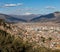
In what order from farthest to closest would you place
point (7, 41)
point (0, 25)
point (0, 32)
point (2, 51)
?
point (0, 25)
point (0, 32)
point (7, 41)
point (2, 51)

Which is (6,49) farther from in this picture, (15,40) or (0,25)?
(0,25)

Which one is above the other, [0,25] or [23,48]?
[0,25]

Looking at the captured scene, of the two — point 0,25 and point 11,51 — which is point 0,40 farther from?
point 0,25

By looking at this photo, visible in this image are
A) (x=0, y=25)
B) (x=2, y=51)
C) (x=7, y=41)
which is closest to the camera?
(x=2, y=51)

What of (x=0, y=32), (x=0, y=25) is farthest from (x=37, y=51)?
(x=0, y=25)

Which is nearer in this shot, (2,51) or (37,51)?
(2,51)

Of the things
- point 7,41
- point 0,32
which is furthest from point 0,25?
point 7,41

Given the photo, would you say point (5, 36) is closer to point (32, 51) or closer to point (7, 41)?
point (7, 41)

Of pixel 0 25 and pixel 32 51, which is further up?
pixel 0 25

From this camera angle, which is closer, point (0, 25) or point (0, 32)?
point (0, 32)
